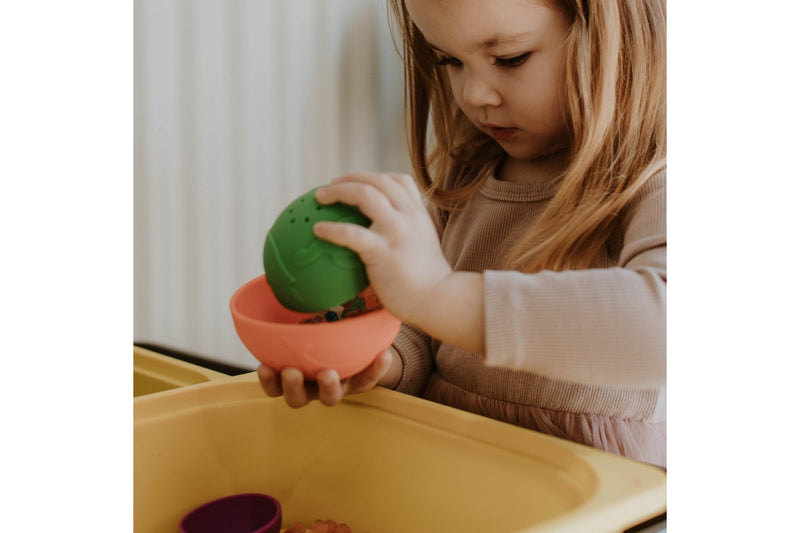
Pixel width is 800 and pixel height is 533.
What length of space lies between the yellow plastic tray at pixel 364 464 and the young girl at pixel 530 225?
0.20 feet

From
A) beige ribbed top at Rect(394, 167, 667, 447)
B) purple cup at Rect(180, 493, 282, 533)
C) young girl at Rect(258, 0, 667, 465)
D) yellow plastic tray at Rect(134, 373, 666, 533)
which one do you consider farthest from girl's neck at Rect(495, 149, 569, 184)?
purple cup at Rect(180, 493, 282, 533)

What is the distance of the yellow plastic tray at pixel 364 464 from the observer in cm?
52

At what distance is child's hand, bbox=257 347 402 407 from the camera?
542mm

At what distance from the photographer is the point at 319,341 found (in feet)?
1.67

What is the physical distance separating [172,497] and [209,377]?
191 millimetres

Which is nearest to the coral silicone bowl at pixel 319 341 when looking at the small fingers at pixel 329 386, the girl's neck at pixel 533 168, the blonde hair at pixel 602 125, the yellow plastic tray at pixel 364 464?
the small fingers at pixel 329 386

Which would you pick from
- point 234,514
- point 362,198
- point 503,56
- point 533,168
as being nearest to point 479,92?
point 503,56

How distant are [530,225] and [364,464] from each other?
0.35 metres

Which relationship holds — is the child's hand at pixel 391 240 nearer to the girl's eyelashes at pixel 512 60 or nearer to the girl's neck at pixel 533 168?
the girl's eyelashes at pixel 512 60

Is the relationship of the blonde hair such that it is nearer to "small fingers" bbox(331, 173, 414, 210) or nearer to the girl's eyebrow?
the girl's eyebrow

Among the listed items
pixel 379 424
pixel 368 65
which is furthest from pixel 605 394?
pixel 368 65

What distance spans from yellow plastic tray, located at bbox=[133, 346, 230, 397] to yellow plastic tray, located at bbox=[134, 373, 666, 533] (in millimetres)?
138

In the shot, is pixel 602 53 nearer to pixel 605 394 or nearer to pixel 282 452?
pixel 605 394

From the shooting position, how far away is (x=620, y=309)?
0.50m
